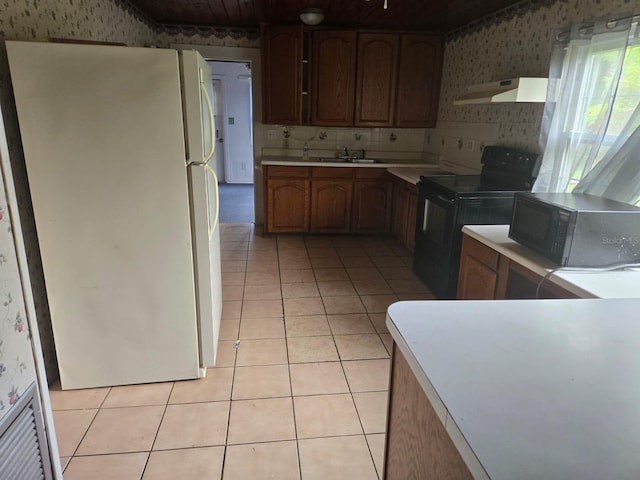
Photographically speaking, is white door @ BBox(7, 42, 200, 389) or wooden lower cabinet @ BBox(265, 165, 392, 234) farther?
wooden lower cabinet @ BBox(265, 165, 392, 234)

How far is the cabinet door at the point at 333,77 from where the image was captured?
4340 mm

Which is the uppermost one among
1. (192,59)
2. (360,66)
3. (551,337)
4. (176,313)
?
(360,66)

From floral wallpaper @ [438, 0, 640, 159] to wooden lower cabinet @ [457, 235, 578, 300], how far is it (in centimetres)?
110

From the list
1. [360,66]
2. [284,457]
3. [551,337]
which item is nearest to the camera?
[551,337]

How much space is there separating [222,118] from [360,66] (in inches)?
161

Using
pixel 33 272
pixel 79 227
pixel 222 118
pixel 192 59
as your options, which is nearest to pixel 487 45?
pixel 192 59

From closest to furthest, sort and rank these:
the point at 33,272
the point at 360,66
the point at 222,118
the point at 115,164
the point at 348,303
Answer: the point at 115,164
the point at 33,272
the point at 348,303
the point at 360,66
the point at 222,118

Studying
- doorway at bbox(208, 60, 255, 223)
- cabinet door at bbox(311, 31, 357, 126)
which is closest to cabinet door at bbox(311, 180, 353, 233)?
cabinet door at bbox(311, 31, 357, 126)

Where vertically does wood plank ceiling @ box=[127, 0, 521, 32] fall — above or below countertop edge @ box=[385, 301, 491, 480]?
above

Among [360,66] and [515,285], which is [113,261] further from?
[360,66]

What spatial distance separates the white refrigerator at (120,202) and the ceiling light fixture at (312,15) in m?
2.12

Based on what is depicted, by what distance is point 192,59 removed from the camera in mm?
1818

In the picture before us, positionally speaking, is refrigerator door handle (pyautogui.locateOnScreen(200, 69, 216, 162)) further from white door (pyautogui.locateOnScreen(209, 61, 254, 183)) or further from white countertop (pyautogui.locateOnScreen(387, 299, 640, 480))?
white door (pyautogui.locateOnScreen(209, 61, 254, 183))

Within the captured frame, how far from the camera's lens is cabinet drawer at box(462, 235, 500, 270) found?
6.85 feet
